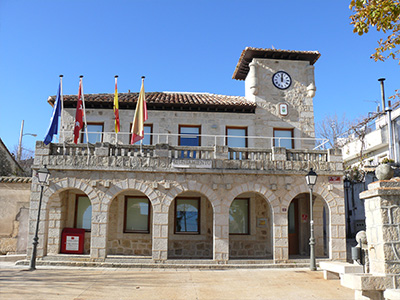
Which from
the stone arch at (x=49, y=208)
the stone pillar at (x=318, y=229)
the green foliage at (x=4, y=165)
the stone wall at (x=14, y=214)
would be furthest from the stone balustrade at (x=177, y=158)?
the green foliage at (x=4, y=165)

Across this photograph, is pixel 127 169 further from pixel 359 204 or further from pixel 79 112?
pixel 359 204

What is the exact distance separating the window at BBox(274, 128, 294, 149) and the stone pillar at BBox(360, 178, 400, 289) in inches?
384

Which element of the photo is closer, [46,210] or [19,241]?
[46,210]

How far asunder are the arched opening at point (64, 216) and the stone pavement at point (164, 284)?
5.20 ft

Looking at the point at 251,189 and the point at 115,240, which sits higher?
the point at 251,189

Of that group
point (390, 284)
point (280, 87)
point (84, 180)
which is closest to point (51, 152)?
point (84, 180)

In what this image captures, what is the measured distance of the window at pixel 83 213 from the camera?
49.1 feet

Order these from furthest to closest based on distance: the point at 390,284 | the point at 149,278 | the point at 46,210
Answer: the point at 46,210 → the point at 149,278 → the point at 390,284

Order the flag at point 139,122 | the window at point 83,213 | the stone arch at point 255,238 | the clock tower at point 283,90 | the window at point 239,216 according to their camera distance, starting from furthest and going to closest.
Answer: the clock tower at point 283,90 → the window at point 239,216 → the window at point 83,213 → the stone arch at point 255,238 → the flag at point 139,122

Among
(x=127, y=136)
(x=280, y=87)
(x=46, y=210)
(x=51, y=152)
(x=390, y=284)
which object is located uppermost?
(x=280, y=87)

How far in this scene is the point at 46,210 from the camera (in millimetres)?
12945

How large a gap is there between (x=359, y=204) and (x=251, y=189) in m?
9.00

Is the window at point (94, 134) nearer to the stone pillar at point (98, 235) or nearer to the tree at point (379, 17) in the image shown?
the stone pillar at point (98, 235)

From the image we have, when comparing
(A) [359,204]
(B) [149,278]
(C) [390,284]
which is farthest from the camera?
(A) [359,204]
